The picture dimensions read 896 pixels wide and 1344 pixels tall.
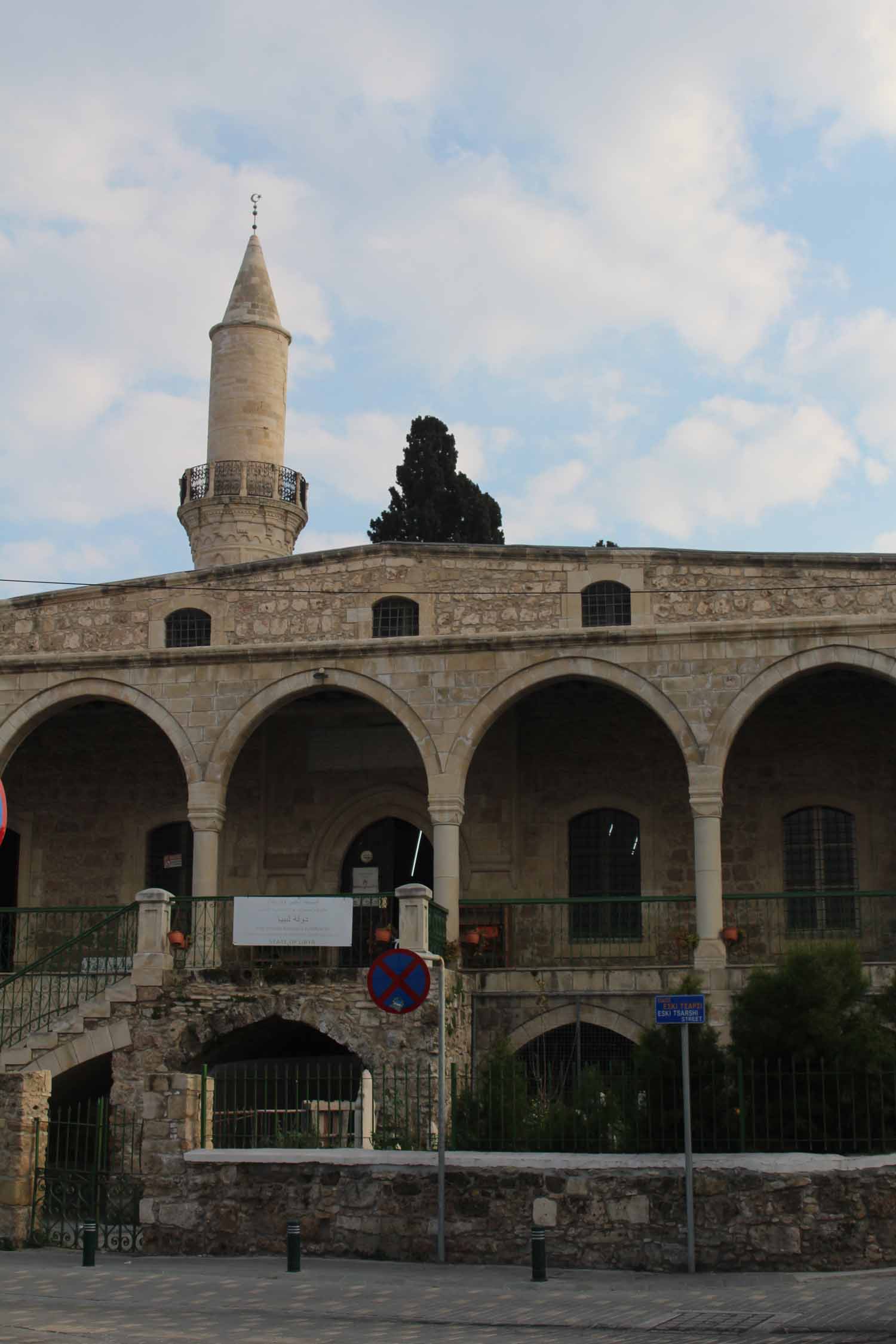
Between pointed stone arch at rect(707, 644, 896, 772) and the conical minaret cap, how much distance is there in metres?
16.4

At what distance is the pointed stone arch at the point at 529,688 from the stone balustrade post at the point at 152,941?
3.96 metres

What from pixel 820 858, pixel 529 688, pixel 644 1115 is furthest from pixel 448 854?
pixel 644 1115

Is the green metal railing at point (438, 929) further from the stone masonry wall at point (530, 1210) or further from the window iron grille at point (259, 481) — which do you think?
the window iron grille at point (259, 481)

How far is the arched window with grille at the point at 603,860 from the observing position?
2075cm

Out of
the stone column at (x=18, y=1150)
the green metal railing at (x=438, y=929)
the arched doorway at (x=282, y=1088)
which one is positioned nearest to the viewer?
the stone column at (x=18, y=1150)

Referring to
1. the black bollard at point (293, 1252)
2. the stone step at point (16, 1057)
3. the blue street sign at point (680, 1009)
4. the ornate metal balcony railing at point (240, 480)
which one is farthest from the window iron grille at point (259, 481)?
the blue street sign at point (680, 1009)

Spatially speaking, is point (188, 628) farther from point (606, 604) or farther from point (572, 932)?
point (572, 932)

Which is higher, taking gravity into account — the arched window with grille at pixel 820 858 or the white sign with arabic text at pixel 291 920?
the arched window with grille at pixel 820 858

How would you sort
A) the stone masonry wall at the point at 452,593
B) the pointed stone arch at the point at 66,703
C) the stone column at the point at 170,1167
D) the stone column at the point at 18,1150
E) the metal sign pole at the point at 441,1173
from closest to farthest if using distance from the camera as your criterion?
the metal sign pole at the point at 441,1173
the stone column at the point at 170,1167
the stone column at the point at 18,1150
the stone masonry wall at the point at 452,593
the pointed stone arch at the point at 66,703

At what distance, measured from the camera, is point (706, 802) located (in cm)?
1831

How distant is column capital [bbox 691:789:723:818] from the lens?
60.1ft

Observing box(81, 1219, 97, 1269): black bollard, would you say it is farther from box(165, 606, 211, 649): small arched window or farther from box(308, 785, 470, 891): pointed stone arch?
box(165, 606, 211, 649): small arched window

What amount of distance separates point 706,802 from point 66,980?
7.54 meters

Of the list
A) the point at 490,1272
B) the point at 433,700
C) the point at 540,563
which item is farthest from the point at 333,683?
the point at 490,1272
